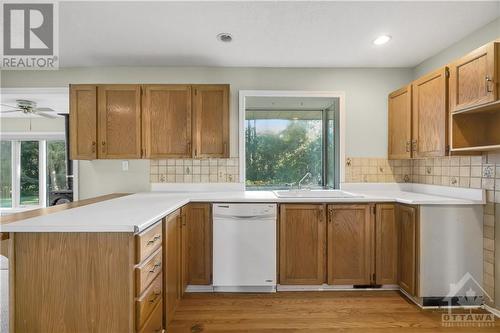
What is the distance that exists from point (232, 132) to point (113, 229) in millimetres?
1991

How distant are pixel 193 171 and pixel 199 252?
98cm

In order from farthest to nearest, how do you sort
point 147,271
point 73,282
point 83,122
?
point 83,122
point 147,271
point 73,282

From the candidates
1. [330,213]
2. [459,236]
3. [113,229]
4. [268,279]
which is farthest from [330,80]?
[113,229]

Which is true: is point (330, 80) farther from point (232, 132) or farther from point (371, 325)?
point (371, 325)

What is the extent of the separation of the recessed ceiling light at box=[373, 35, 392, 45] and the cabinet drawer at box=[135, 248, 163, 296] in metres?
2.60

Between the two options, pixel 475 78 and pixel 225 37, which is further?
pixel 225 37

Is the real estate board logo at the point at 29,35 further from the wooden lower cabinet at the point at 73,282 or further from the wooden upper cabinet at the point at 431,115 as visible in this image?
the wooden upper cabinet at the point at 431,115

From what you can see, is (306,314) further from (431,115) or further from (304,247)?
(431,115)

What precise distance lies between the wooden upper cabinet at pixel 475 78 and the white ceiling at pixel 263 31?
402 mm

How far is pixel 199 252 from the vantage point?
2.42 meters

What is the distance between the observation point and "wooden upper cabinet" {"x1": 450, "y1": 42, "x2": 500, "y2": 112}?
5.75 ft

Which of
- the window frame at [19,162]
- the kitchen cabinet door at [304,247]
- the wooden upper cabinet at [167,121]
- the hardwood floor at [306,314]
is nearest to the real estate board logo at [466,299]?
the hardwood floor at [306,314]

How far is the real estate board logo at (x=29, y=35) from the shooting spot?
193cm

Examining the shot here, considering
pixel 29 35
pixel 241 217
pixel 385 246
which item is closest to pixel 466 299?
pixel 385 246
